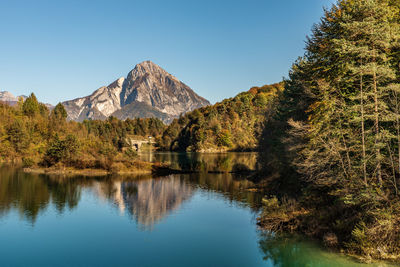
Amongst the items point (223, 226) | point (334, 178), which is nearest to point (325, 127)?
point (334, 178)

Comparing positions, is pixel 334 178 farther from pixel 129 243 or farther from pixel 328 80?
pixel 129 243

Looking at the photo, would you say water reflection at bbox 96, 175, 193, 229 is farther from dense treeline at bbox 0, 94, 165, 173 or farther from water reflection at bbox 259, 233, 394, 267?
dense treeline at bbox 0, 94, 165, 173

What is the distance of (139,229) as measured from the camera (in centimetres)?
3119

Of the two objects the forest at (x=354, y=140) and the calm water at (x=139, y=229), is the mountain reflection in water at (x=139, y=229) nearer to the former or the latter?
the calm water at (x=139, y=229)

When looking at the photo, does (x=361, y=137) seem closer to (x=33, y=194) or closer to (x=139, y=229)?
(x=139, y=229)

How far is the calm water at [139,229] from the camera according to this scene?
2330 cm

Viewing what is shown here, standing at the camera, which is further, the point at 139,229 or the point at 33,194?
the point at 33,194

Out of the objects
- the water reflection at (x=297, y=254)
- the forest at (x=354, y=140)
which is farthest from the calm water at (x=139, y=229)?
the forest at (x=354, y=140)

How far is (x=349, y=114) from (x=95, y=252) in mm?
24136

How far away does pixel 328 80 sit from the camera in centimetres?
2788

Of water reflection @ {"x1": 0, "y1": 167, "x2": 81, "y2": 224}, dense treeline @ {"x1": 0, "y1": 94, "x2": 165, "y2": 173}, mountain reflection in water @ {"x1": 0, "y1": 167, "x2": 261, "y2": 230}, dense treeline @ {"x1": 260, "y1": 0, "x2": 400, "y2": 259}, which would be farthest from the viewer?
dense treeline @ {"x1": 0, "y1": 94, "x2": 165, "y2": 173}

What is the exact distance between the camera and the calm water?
23297mm

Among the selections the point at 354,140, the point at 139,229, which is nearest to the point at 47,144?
the point at 139,229

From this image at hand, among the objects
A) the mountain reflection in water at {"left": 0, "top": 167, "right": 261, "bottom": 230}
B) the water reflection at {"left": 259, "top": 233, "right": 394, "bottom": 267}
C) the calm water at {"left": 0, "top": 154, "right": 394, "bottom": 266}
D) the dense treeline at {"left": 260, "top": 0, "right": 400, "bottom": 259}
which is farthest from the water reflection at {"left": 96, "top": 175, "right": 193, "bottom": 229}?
the dense treeline at {"left": 260, "top": 0, "right": 400, "bottom": 259}
